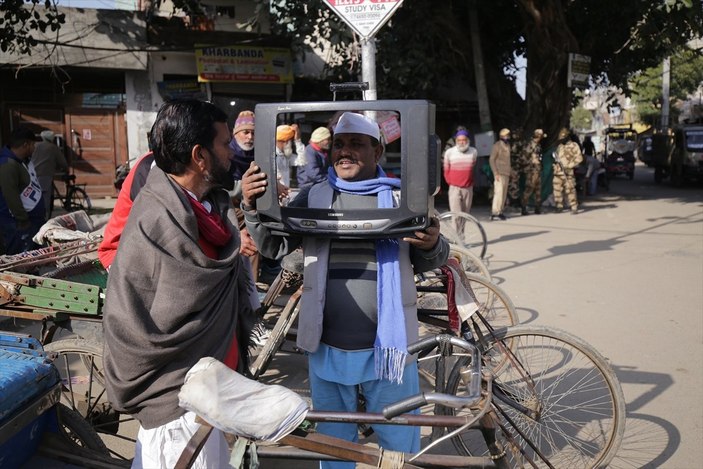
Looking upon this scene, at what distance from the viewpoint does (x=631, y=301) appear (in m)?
6.27

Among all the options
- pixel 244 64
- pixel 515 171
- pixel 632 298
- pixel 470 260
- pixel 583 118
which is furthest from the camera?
pixel 583 118

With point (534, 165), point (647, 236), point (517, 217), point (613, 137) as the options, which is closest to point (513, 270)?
point (647, 236)

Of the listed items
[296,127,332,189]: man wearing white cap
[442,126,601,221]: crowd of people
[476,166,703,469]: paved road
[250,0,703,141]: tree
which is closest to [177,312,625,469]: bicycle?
[476,166,703,469]: paved road

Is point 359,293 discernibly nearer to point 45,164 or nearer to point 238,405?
point 238,405

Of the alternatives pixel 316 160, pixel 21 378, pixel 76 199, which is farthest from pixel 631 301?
pixel 76 199

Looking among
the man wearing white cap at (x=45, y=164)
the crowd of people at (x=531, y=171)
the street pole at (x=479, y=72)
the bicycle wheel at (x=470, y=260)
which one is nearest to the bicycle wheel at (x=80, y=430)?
the bicycle wheel at (x=470, y=260)

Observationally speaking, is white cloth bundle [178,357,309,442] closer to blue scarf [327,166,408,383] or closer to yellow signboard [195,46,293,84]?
blue scarf [327,166,408,383]

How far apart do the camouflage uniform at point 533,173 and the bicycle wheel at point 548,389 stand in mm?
10613

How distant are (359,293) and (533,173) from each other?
12.0 metres

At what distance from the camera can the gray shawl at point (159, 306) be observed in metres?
1.75

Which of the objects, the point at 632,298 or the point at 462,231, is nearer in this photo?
the point at 632,298

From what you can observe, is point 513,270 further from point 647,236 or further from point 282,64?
point 282,64

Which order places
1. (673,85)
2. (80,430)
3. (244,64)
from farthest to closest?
(673,85) < (244,64) < (80,430)

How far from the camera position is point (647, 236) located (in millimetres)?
10180
